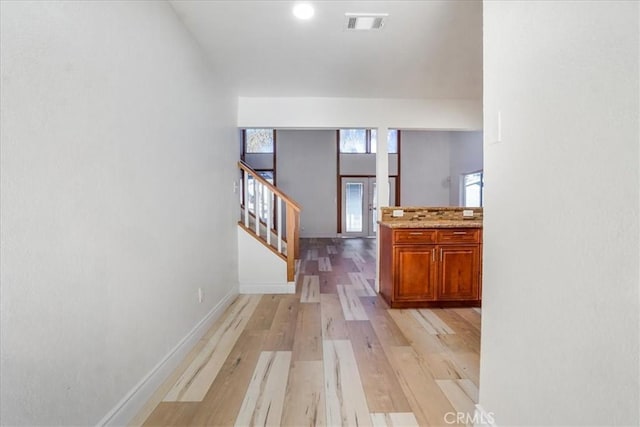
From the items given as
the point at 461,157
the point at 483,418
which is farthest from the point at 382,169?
the point at 461,157

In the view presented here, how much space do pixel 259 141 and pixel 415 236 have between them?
6.77m

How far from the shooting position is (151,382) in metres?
1.65

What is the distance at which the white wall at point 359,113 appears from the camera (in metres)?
3.61

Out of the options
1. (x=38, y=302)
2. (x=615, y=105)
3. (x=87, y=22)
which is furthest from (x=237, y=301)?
(x=615, y=105)

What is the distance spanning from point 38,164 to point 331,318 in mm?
2399

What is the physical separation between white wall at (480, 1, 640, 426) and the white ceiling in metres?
0.96

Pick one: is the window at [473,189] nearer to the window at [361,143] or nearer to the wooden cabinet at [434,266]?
the window at [361,143]

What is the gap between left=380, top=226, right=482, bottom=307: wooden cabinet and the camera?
3.10 meters

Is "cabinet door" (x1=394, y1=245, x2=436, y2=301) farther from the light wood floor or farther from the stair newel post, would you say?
the stair newel post

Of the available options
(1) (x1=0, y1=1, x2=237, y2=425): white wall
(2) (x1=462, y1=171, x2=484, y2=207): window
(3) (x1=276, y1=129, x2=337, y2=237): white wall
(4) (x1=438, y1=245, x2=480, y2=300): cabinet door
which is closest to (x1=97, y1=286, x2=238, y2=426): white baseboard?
(1) (x1=0, y1=1, x2=237, y2=425): white wall

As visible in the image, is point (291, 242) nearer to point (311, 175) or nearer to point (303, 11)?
point (303, 11)

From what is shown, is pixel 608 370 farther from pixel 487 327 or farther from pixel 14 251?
pixel 14 251

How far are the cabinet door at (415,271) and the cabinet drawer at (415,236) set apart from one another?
6cm

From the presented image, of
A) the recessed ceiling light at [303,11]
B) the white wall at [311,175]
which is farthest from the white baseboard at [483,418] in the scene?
the white wall at [311,175]
